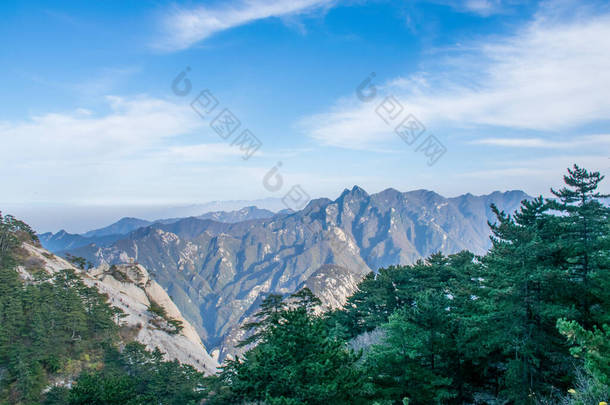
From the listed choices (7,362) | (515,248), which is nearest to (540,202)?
(515,248)

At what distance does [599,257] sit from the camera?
16578 millimetres

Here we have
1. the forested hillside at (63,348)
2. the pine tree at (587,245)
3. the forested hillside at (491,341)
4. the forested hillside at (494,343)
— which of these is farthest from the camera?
the forested hillside at (63,348)

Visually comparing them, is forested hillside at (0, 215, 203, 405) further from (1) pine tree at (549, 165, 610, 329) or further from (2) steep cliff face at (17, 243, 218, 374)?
(1) pine tree at (549, 165, 610, 329)

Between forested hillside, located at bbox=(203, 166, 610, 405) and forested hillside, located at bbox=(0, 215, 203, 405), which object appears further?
forested hillside, located at bbox=(0, 215, 203, 405)

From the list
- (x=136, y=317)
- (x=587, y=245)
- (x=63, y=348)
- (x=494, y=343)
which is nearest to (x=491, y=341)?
(x=494, y=343)

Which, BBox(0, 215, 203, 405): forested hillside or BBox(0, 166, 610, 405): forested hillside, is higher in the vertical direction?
BBox(0, 166, 610, 405): forested hillside

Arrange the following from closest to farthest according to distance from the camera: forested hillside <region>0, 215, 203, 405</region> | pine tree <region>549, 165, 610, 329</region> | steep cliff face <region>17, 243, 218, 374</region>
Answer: pine tree <region>549, 165, 610, 329</region>
forested hillside <region>0, 215, 203, 405</region>
steep cliff face <region>17, 243, 218, 374</region>

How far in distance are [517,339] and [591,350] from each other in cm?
791

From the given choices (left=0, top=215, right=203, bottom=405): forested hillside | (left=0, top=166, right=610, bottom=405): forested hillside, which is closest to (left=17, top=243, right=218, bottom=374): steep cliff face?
(left=0, top=215, right=203, bottom=405): forested hillside

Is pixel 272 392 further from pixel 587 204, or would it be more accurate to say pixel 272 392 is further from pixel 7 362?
pixel 7 362

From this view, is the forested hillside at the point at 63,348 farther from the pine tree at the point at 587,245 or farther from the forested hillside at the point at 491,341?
the pine tree at the point at 587,245

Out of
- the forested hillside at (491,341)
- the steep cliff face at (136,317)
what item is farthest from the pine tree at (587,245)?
the steep cliff face at (136,317)

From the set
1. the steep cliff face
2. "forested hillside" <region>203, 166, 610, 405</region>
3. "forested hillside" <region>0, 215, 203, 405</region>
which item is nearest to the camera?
"forested hillside" <region>203, 166, 610, 405</region>

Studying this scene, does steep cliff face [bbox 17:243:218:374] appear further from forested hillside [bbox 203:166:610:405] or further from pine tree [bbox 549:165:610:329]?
pine tree [bbox 549:165:610:329]
